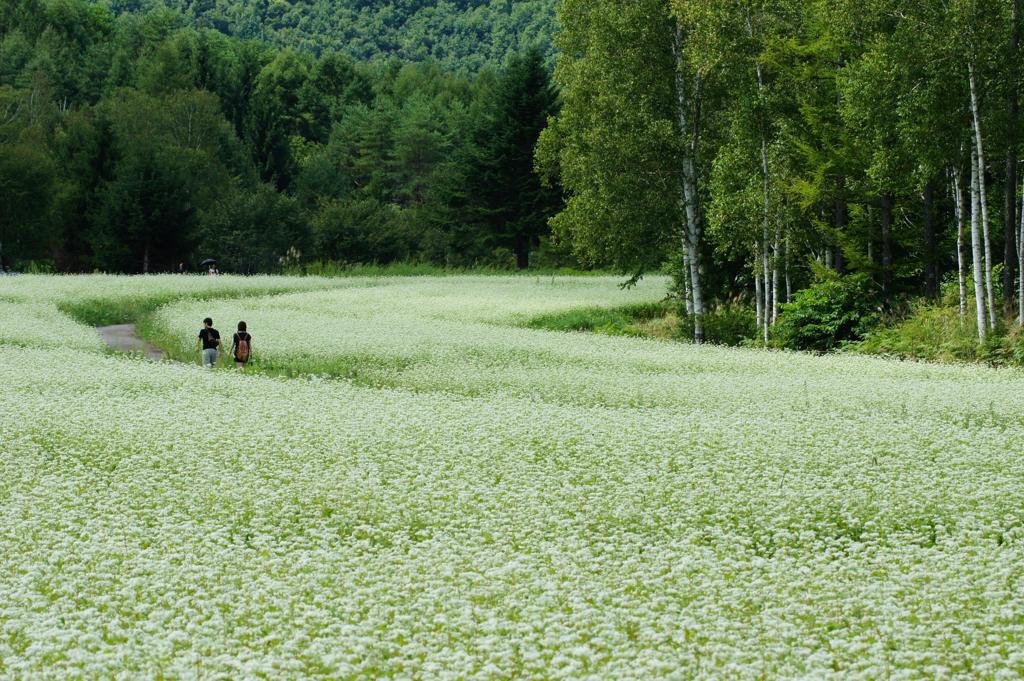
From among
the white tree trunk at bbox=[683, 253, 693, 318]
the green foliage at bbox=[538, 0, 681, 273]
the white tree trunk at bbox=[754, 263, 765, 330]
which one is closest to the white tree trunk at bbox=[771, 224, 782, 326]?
the white tree trunk at bbox=[754, 263, 765, 330]

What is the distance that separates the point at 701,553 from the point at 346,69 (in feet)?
561

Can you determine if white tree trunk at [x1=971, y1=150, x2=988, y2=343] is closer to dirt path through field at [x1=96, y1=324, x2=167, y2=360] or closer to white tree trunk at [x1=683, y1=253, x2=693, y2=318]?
white tree trunk at [x1=683, y1=253, x2=693, y2=318]

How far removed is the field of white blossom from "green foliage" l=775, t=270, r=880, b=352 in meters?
12.8

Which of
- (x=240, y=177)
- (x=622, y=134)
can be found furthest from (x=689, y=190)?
(x=240, y=177)

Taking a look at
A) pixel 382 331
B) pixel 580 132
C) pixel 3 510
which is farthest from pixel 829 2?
pixel 3 510

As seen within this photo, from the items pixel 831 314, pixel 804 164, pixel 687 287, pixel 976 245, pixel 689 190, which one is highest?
pixel 804 164

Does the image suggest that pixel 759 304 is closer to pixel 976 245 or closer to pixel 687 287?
pixel 687 287

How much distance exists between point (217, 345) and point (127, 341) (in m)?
10.7

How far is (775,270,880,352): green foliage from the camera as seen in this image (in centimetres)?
3681

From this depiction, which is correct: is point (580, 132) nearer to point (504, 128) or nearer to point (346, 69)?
point (504, 128)

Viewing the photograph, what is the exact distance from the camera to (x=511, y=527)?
11305 mm

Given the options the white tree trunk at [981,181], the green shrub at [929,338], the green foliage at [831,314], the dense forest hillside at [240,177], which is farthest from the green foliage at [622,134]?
the dense forest hillside at [240,177]

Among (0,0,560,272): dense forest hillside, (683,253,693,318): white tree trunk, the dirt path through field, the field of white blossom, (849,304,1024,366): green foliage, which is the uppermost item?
(0,0,560,272): dense forest hillside

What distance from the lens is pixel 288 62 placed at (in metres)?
169
